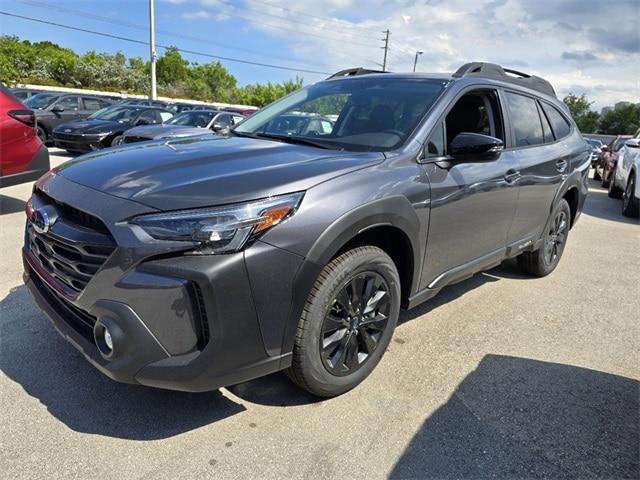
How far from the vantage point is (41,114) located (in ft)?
43.5

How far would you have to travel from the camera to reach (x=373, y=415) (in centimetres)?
256

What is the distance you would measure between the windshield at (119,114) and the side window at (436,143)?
11.0 metres

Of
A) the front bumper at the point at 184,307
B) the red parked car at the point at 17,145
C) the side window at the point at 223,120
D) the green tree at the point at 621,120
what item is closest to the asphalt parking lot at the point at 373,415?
the front bumper at the point at 184,307

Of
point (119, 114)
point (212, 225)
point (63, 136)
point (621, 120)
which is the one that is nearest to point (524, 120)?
point (212, 225)

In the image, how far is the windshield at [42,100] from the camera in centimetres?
1437

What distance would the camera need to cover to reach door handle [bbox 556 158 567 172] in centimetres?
449

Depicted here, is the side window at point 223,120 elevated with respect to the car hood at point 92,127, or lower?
elevated

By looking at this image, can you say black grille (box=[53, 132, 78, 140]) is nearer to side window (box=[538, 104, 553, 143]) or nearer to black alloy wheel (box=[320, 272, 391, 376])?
side window (box=[538, 104, 553, 143])

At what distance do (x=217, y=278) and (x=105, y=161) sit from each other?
116cm

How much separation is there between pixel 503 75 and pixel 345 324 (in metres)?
2.70

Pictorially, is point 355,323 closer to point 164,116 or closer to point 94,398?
point 94,398

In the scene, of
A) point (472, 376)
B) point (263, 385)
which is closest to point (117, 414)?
point (263, 385)

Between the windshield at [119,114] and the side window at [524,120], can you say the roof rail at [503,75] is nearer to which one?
the side window at [524,120]

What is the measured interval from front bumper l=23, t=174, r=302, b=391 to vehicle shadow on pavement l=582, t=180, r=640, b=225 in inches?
356
